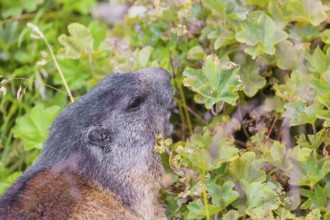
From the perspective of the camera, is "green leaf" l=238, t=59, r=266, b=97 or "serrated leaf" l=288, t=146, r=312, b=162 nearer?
"serrated leaf" l=288, t=146, r=312, b=162

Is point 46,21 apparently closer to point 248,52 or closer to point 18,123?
point 18,123

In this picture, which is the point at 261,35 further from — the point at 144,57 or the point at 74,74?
the point at 74,74

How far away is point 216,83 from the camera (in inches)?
147

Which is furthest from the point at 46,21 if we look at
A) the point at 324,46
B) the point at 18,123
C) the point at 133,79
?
the point at 324,46

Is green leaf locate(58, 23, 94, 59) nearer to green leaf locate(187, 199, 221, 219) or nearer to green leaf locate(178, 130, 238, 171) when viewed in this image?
green leaf locate(178, 130, 238, 171)

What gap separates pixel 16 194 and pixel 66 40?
1344 mm

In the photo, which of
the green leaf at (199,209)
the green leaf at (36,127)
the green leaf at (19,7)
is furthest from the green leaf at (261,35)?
the green leaf at (19,7)

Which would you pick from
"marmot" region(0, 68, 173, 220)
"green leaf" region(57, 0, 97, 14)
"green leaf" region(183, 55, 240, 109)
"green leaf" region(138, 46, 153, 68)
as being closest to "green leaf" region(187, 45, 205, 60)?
"green leaf" region(138, 46, 153, 68)

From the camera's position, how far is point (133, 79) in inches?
162

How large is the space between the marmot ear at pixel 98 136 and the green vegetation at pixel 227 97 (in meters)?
0.31

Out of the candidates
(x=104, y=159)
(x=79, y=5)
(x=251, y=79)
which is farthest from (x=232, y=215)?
(x=79, y=5)

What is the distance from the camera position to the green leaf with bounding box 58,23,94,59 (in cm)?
460

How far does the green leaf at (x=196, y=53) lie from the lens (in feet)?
14.6

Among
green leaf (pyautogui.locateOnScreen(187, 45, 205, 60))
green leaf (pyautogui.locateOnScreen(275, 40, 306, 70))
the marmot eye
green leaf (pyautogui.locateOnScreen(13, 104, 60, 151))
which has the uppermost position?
green leaf (pyautogui.locateOnScreen(275, 40, 306, 70))
